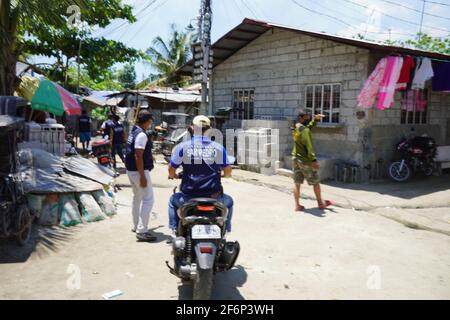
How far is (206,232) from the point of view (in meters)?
3.34

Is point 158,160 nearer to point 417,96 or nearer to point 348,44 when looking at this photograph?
point 348,44

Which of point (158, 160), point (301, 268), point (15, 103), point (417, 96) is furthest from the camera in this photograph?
point (158, 160)

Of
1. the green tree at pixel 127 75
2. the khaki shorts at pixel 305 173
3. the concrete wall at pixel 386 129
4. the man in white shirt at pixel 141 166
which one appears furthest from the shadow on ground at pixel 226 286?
the green tree at pixel 127 75

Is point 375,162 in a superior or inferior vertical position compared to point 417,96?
inferior

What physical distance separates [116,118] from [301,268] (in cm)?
757

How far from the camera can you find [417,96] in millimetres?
10820

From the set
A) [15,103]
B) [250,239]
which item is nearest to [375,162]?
[250,239]

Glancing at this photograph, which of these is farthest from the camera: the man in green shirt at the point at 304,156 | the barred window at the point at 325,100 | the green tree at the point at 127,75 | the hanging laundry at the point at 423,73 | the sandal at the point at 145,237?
the green tree at the point at 127,75

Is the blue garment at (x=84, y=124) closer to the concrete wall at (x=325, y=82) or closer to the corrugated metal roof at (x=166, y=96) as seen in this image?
the corrugated metal roof at (x=166, y=96)

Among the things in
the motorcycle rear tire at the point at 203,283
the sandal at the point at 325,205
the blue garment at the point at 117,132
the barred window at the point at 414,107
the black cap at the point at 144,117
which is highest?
the barred window at the point at 414,107

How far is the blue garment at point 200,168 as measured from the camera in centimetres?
385

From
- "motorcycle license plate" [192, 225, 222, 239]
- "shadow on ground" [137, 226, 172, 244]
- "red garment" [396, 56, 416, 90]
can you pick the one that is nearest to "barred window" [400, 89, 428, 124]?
"red garment" [396, 56, 416, 90]

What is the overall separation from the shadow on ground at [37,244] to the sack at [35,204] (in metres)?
0.17

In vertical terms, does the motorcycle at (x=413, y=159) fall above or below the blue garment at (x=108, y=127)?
below
